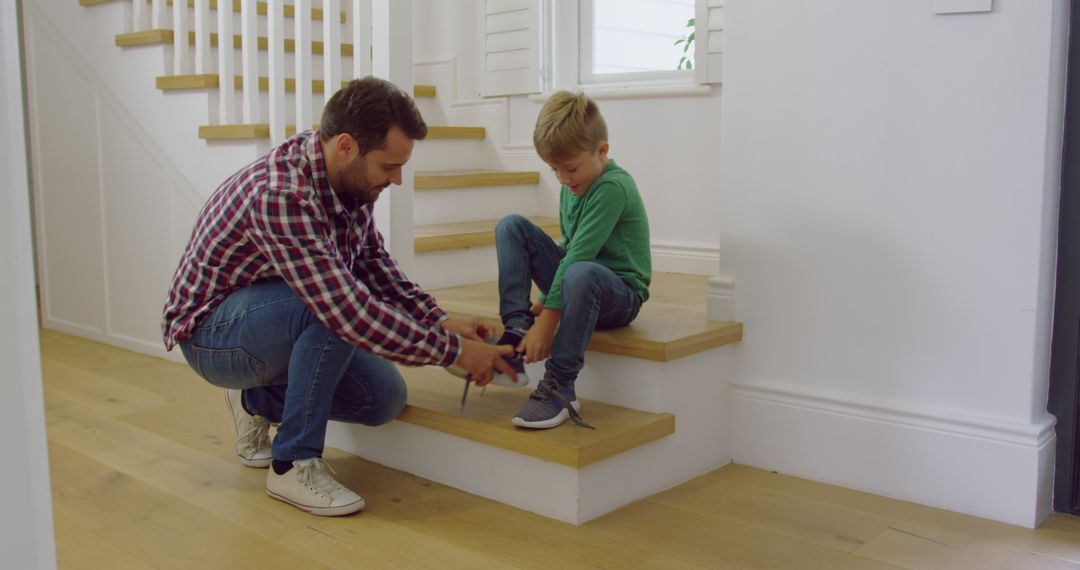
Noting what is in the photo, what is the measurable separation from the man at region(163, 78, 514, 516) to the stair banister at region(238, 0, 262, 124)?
104cm

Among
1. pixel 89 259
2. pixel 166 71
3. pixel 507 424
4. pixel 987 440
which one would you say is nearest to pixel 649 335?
pixel 507 424

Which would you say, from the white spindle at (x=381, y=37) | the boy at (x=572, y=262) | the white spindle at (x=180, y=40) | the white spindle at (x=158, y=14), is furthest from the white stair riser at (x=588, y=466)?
the white spindle at (x=158, y=14)

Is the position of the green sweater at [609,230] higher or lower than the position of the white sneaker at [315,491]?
higher

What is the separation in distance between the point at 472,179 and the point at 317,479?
167 centimetres

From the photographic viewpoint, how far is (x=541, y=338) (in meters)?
2.01

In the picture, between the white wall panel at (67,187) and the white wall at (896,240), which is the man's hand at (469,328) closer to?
the white wall at (896,240)

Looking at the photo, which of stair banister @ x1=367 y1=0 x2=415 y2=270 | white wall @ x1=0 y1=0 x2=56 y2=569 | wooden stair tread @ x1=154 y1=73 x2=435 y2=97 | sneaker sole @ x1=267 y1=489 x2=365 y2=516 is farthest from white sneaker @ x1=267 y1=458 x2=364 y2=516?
wooden stair tread @ x1=154 y1=73 x2=435 y2=97

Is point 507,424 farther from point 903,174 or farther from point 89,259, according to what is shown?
point 89,259

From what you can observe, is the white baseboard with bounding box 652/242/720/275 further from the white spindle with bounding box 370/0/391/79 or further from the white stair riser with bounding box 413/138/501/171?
the white spindle with bounding box 370/0/391/79

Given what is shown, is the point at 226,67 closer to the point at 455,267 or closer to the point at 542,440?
the point at 455,267

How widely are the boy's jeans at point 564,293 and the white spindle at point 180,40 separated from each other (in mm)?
1502

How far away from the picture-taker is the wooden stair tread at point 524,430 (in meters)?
1.87

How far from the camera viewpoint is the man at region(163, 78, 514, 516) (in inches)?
70.9

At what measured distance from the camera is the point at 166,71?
320 cm
